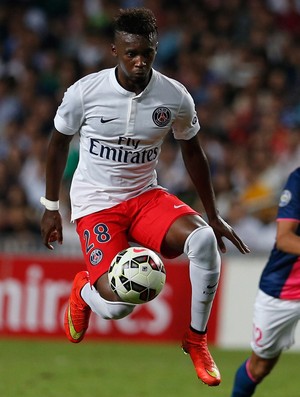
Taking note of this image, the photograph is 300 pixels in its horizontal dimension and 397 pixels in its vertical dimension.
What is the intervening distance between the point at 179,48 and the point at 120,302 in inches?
356

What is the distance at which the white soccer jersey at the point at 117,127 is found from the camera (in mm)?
6906

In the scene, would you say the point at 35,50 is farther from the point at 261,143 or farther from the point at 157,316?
the point at 157,316

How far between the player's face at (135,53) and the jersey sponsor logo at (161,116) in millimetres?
262

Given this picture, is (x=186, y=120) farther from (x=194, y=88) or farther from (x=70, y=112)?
(x=194, y=88)

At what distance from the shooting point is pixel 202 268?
270 inches

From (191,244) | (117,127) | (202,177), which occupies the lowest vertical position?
(191,244)

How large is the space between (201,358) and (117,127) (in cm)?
157

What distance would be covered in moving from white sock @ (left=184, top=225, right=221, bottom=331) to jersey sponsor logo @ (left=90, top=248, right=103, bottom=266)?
1.84 ft

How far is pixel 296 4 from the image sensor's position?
15.8 meters

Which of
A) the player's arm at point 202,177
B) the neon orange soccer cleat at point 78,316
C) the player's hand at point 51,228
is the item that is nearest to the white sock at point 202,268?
the player's arm at point 202,177

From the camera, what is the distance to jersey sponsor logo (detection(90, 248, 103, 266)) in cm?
693

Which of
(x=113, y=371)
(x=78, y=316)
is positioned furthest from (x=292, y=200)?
(x=113, y=371)

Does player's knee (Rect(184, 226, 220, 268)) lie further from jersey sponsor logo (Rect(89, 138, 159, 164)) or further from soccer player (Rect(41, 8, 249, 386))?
jersey sponsor logo (Rect(89, 138, 159, 164))

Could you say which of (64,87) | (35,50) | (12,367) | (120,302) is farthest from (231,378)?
(35,50)
